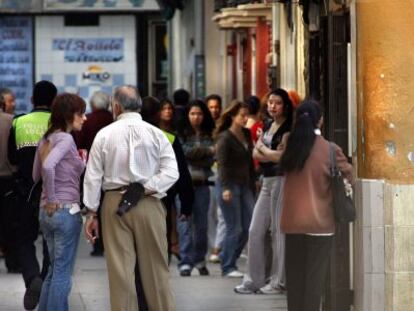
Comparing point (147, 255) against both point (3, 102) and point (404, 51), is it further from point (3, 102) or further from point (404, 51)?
point (3, 102)

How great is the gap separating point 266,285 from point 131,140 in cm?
380

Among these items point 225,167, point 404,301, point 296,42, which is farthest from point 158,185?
point 296,42

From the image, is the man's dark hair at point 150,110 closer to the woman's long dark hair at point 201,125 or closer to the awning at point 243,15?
the woman's long dark hair at point 201,125

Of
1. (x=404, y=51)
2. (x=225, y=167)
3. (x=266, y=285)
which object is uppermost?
(x=404, y=51)

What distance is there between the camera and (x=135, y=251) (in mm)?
11555

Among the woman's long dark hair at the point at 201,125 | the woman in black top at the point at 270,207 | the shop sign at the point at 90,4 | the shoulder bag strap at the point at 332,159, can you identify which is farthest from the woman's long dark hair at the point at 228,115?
the shop sign at the point at 90,4

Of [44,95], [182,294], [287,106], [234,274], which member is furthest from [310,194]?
[234,274]

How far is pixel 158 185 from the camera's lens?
450 inches

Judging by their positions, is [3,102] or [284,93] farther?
[3,102]

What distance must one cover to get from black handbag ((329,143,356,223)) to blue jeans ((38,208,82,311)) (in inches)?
76.3

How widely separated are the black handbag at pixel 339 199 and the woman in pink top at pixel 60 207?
1.91 m

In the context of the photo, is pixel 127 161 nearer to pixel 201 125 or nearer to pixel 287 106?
pixel 287 106

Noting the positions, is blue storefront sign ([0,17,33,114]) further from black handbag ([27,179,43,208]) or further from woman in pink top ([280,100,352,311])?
woman in pink top ([280,100,352,311])

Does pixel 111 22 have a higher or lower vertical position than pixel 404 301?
higher
